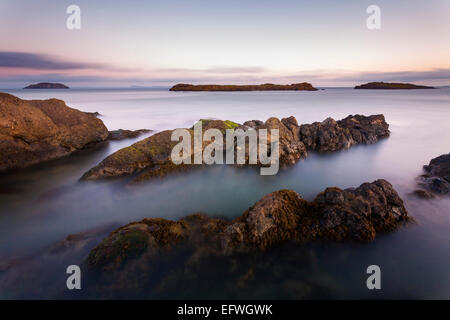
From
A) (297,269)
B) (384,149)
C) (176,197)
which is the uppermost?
(384,149)

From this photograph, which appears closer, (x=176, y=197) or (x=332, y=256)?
(x=332, y=256)

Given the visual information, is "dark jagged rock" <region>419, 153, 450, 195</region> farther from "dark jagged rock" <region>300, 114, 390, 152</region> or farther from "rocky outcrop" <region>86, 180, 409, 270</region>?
"dark jagged rock" <region>300, 114, 390, 152</region>

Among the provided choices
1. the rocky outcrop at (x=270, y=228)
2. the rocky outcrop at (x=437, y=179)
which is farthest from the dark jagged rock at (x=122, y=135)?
the rocky outcrop at (x=437, y=179)

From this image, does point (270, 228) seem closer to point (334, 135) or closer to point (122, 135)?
point (334, 135)

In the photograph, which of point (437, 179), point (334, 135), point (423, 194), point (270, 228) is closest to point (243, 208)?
point (270, 228)

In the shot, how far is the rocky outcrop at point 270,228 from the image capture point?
4988 millimetres

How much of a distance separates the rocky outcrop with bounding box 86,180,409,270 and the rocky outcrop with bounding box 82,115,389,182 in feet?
13.8

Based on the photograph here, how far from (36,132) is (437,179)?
18.7 metres

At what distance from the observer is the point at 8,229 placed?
20.7ft

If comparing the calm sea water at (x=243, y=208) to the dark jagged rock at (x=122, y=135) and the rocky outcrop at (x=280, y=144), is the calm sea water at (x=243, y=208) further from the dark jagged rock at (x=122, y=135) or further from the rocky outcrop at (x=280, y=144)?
the dark jagged rock at (x=122, y=135)

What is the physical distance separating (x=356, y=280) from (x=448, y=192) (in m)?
6.17
